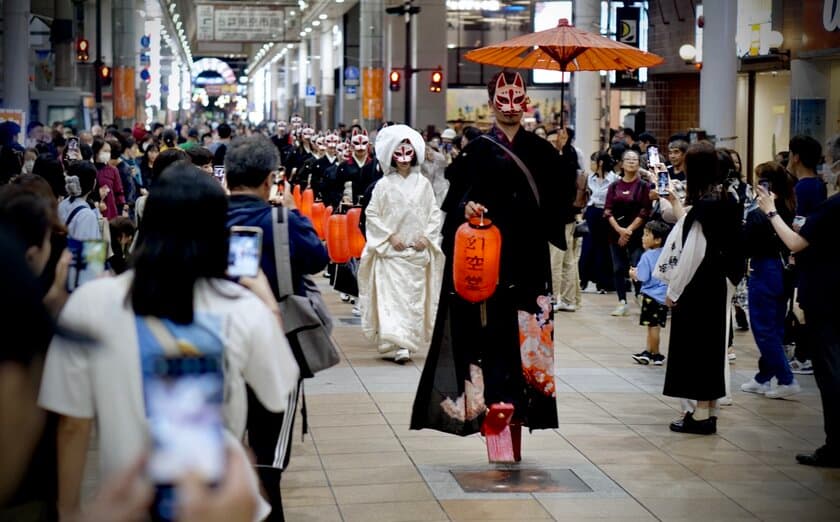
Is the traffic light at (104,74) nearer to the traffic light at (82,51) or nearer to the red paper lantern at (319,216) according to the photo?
the traffic light at (82,51)

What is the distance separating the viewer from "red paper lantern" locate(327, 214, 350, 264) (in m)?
13.2

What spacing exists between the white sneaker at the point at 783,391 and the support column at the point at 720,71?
5869 millimetres

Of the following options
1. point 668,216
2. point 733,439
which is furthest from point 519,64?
point 733,439

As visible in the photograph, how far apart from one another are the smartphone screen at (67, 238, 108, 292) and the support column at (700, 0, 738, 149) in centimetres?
1211

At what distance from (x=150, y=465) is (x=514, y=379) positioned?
4.60 metres

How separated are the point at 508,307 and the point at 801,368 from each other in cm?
457

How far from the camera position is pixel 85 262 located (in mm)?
4109

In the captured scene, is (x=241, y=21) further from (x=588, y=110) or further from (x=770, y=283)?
(x=770, y=283)

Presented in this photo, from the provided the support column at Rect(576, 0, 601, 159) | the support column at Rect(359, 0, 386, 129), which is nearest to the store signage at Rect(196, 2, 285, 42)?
the support column at Rect(359, 0, 386, 129)

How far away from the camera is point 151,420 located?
3.27 m

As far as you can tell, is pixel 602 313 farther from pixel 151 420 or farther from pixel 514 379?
pixel 151 420

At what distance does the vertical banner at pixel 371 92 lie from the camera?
4056cm

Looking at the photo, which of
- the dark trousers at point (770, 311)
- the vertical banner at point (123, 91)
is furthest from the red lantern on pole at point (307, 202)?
the vertical banner at point (123, 91)

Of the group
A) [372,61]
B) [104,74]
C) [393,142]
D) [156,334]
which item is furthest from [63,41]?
[156,334]
